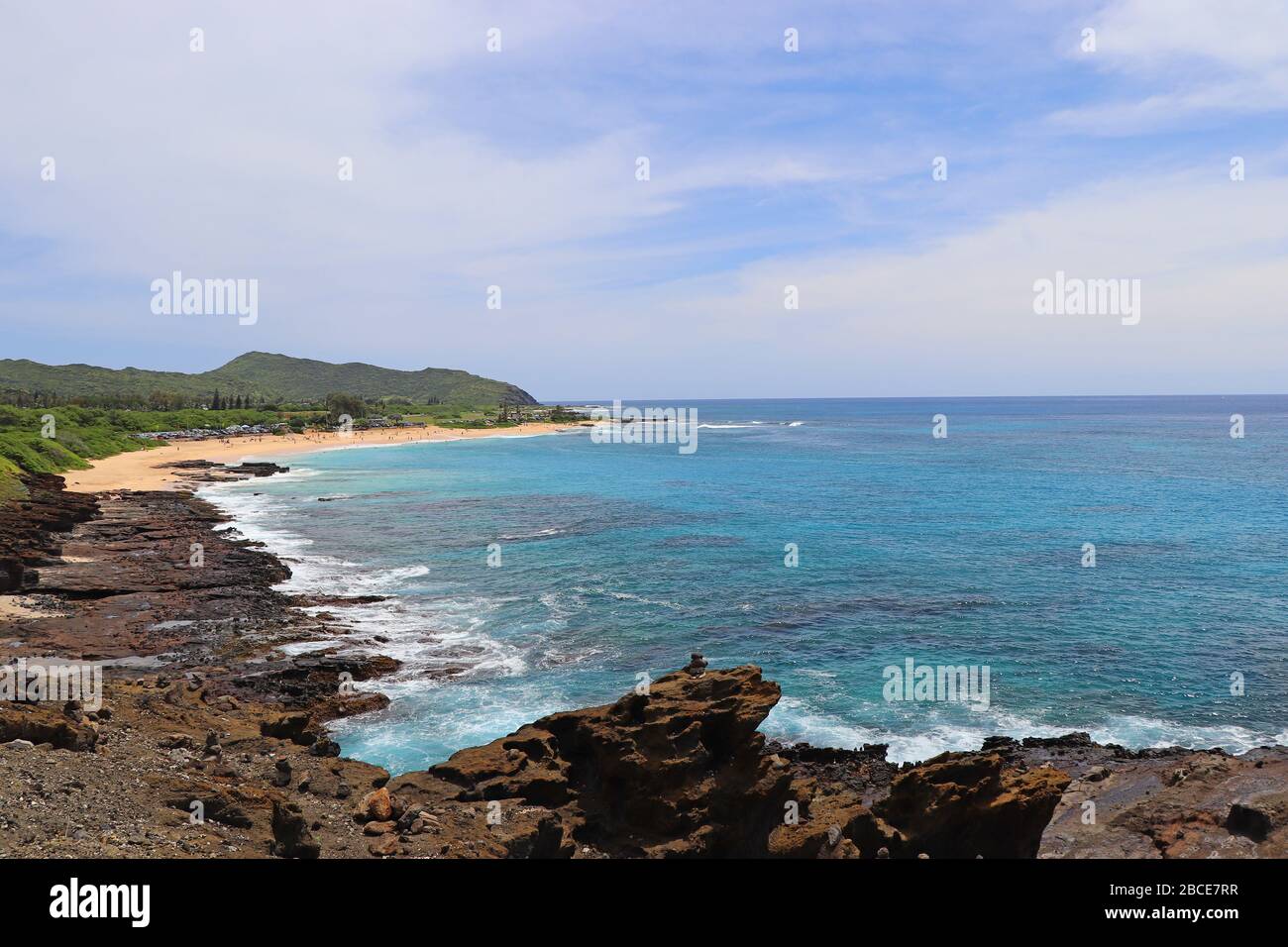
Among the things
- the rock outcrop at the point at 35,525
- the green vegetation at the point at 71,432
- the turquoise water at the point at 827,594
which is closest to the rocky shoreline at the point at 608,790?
the turquoise water at the point at 827,594

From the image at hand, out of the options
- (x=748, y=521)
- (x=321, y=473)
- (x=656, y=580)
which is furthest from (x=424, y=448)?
(x=656, y=580)

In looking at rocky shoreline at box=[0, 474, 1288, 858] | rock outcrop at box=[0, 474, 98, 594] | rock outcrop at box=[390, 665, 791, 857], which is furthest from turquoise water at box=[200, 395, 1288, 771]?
rock outcrop at box=[0, 474, 98, 594]

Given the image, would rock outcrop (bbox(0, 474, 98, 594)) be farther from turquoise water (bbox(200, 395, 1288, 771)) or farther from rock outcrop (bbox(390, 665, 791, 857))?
rock outcrop (bbox(390, 665, 791, 857))

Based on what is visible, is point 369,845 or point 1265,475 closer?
point 369,845

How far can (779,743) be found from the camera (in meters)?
25.0

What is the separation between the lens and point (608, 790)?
18922 mm

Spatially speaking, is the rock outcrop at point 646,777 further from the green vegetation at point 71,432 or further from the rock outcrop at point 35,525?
the green vegetation at point 71,432

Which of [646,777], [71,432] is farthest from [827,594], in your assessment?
[71,432]

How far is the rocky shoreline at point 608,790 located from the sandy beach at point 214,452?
67.6 metres

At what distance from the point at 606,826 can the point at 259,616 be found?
2643cm

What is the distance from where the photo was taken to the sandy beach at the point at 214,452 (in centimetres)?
8438

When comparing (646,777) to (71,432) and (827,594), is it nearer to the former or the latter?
(827,594)

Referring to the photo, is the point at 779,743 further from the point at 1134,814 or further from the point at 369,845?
the point at 369,845

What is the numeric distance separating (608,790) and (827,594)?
26051mm
